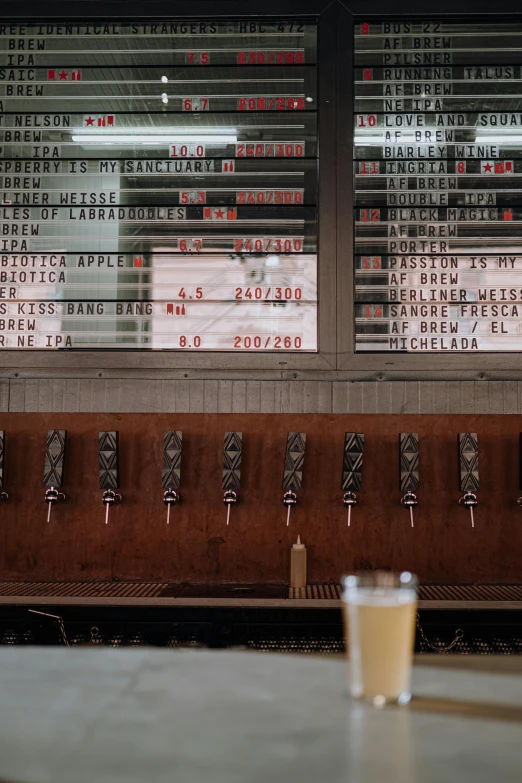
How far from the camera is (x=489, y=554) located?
2992mm

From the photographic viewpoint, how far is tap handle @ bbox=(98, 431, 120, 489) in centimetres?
296

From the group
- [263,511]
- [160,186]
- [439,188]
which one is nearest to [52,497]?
[263,511]

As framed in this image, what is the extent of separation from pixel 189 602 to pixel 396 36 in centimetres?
250

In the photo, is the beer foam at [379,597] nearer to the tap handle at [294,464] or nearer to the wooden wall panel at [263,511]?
the tap handle at [294,464]

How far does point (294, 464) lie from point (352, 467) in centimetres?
23

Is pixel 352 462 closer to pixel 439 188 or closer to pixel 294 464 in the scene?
pixel 294 464

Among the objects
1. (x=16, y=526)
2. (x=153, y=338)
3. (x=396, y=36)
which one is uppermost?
(x=396, y=36)

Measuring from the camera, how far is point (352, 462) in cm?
291

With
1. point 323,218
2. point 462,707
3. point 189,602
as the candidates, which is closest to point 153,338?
point 323,218

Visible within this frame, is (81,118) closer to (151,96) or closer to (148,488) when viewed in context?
(151,96)

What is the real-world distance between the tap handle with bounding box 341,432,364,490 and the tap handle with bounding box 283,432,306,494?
0.56 ft

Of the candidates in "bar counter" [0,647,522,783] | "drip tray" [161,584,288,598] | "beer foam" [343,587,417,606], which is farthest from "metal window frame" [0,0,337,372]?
"beer foam" [343,587,417,606]

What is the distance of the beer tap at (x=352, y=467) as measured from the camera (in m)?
2.90

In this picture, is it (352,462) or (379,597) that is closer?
(379,597)
